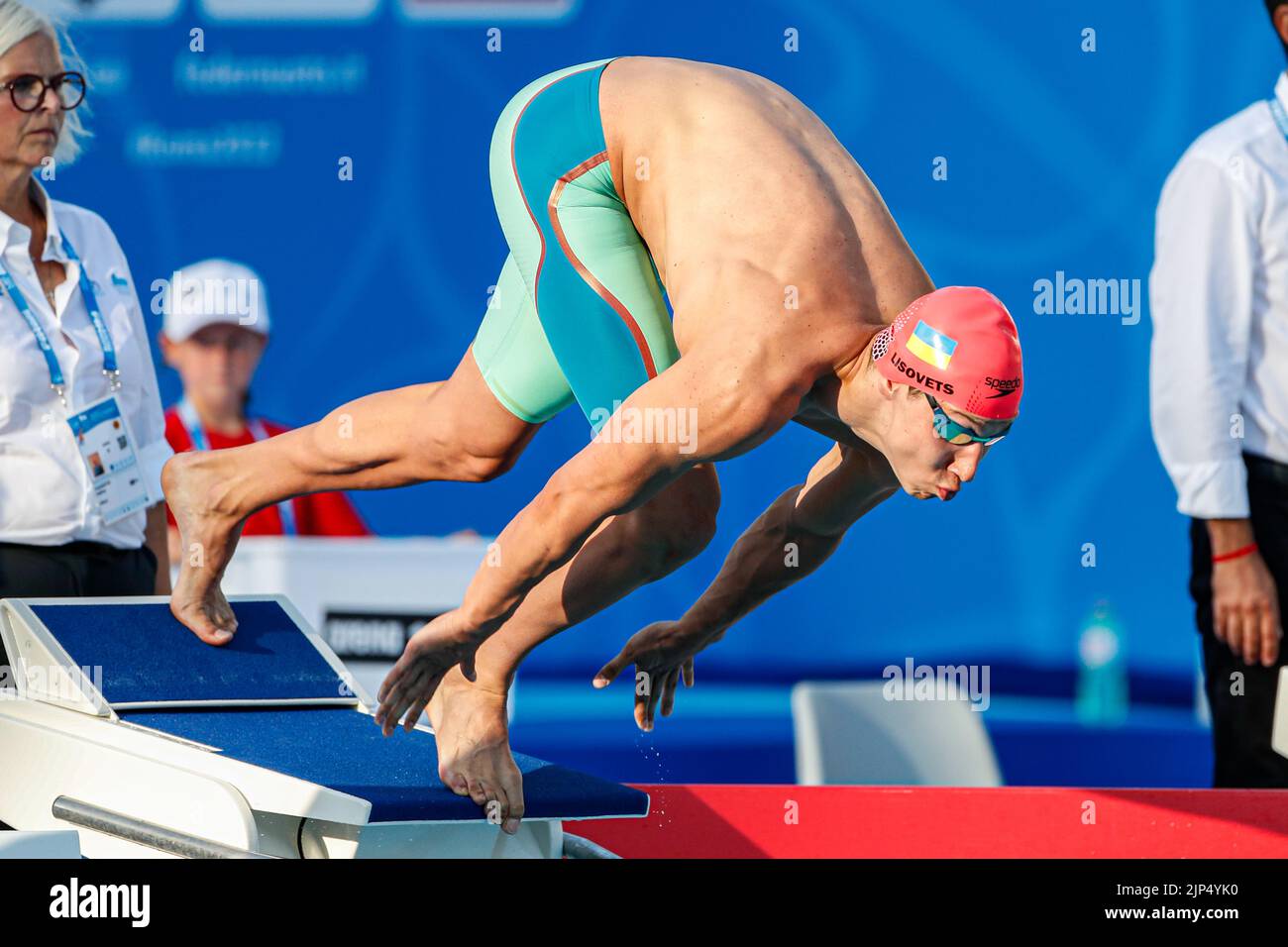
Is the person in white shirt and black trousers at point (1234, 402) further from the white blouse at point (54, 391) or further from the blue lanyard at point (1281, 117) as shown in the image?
the white blouse at point (54, 391)

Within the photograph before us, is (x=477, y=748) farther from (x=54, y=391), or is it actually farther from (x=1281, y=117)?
(x=1281, y=117)

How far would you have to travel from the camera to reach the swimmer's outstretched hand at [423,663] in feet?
11.3

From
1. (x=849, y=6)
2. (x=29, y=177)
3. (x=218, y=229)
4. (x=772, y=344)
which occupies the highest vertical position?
(x=849, y=6)

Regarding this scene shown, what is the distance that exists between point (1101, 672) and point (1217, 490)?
3.02 m

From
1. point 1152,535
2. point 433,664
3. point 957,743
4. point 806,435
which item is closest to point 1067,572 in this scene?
point 1152,535

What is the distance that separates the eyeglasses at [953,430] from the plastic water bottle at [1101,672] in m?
4.29

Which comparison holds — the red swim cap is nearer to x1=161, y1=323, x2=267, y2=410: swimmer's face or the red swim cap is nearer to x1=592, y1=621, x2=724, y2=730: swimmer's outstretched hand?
x1=592, y1=621, x2=724, y2=730: swimmer's outstretched hand

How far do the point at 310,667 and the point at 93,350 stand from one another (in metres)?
0.90

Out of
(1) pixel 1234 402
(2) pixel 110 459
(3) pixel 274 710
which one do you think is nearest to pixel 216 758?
(3) pixel 274 710

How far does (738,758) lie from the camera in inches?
277

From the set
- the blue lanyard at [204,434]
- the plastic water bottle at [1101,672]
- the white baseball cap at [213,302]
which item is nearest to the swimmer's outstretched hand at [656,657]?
the blue lanyard at [204,434]

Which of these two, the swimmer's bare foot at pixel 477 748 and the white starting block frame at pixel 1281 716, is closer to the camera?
the swimmer's bare foot at pixel 477 748

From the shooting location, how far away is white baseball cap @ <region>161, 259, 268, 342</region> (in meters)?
5.78

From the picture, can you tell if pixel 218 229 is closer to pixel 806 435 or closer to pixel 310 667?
pixel 806 435
